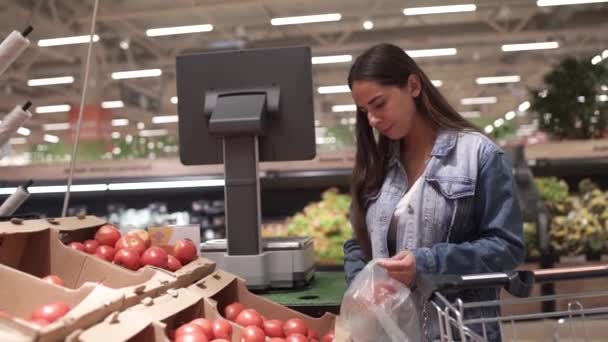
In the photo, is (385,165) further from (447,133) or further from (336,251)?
(336,251)

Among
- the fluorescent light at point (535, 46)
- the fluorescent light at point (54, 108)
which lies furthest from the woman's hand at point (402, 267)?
the fluorescent light at point (54, 108)

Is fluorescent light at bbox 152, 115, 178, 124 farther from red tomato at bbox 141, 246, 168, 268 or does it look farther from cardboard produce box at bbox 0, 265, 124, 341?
cardboard produce box at bbox 0, 265, 124, 341

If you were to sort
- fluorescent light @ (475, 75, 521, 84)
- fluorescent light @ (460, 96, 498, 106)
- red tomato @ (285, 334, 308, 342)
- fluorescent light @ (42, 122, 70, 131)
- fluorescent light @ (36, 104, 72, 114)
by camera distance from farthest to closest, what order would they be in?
Result: fluorescent light @ (42, 122, 70, 131)
fluorescent light @ (460, 96, 498, 106)
fluorescent light @ (36, 104, 72, 114)
fluorescent light @ (475, 75, 521, 84)
red tomato @ (285, 334, 308, 342)

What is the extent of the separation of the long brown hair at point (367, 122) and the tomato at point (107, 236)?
2.71ft

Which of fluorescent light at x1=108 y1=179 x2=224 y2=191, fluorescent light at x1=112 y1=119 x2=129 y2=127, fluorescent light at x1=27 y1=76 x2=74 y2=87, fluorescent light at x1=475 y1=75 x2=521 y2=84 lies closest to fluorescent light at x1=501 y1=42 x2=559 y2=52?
fluorescent light at x1=475 y1=75 x2=521 y2=84

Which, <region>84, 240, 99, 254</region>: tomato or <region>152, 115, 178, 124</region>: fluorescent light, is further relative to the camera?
<region>152, 115, 178, 124</region>: fluorescent light

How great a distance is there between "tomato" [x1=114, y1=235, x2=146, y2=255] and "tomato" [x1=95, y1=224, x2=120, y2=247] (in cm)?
5

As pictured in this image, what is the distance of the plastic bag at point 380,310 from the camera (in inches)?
55.9

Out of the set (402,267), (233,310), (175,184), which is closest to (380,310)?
(402,267)

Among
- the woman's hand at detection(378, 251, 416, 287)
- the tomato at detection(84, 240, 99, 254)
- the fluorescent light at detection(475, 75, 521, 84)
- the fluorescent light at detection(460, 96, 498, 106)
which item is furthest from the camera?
the fluorescent light at detection(460, 96, 498, 106)

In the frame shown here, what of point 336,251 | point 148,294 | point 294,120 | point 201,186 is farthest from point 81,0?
point 148,294

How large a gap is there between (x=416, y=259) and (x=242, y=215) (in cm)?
90

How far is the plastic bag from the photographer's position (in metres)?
1.42

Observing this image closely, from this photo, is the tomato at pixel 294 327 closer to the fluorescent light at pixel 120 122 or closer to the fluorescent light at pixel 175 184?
the fluorescent light at pixel 175 184
